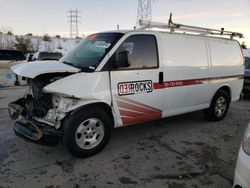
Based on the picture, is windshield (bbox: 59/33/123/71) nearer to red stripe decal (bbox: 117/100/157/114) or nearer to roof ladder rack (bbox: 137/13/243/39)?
red stripe decal (bbox: 117/100/157/114)

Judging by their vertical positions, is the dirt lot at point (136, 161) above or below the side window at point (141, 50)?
below

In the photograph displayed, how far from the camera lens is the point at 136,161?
3.91 m

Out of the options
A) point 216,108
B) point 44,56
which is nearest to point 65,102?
point 216,108

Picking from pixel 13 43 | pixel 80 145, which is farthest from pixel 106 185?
pixel 13 43

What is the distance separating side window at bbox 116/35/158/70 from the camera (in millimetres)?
4246

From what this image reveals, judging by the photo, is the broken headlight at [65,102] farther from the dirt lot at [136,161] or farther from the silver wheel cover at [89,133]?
the dirt lot at [136,161]

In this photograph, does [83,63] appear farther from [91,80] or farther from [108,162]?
[108,162]

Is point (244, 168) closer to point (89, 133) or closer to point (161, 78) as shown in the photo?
point (89, 133)

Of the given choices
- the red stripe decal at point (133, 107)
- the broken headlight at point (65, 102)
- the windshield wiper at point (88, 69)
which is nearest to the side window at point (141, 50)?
the windshield wiper at point (88, 69)

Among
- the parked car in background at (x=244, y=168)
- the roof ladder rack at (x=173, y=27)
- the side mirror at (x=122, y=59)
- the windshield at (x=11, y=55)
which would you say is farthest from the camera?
the windshield at (x=11, y=55)

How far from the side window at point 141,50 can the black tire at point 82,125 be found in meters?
1.01

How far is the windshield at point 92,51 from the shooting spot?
4.02 metres

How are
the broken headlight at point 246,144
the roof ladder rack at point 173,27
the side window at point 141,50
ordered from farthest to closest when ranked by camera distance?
the roof ladder rack at point 173,27 < the side window at point 141,50 < the broken headlight at point 246,144

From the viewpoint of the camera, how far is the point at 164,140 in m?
4.85
